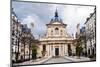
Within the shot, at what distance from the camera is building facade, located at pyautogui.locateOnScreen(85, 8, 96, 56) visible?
2850mm

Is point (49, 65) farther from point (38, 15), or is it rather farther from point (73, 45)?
point (38, 15)

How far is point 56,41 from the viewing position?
2695mm

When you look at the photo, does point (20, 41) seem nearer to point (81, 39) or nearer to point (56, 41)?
point (56, 41)

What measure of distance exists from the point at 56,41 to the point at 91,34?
0.59 m

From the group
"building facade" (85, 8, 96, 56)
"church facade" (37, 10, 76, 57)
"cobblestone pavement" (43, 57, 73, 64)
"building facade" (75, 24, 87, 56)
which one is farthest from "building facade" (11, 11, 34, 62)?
"building facade" (85, 8, 96, 56)

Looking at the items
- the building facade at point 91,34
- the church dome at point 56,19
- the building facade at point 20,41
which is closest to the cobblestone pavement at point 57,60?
the building facade at point 20,41

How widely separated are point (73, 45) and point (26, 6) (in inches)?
35.5

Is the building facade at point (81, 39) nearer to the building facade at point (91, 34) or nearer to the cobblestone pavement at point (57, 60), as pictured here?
the building facade at point (91, 34)

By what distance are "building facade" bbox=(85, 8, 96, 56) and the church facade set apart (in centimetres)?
28

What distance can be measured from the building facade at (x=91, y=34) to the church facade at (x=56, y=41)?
0.92 ft

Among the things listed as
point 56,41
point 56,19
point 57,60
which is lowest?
point 57,60

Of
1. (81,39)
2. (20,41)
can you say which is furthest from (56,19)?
(20,41)

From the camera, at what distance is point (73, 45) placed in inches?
109

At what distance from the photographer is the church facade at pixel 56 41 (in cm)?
263
